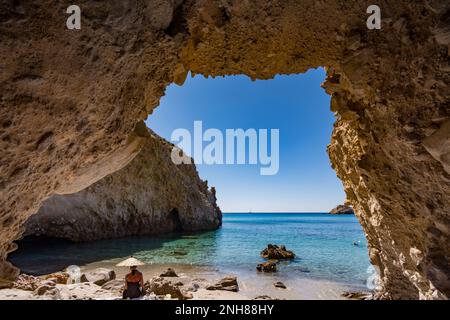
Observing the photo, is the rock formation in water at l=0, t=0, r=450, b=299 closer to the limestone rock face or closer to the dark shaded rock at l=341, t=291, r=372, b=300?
the dark shaded rock at l=341, t=291, r=372, b=300

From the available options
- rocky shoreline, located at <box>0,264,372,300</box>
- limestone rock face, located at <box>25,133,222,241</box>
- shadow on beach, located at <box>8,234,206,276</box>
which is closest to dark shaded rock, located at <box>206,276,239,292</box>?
rocky shoreline, located at <box>0,264,372,300</box>

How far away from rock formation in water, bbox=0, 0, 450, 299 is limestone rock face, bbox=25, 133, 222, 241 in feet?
63.7

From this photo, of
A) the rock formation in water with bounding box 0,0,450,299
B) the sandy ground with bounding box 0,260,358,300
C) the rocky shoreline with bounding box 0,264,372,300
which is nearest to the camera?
the rock formation in water with bounding box 0,0,450,299

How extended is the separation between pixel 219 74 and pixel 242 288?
8.27 metres

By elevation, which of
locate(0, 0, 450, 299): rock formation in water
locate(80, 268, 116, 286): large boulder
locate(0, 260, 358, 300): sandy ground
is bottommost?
locate(0, 260, 358, 300): sandy ground

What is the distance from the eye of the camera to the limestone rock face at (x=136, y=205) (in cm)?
2038

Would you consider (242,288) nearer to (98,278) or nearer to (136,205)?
(98,278)

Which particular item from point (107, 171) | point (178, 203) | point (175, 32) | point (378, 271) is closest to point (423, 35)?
point (175, 32)

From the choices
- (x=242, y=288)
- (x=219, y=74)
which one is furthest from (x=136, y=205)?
(x=219, y=74)

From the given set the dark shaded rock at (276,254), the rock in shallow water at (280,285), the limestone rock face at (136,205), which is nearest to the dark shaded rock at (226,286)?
the rock in shallow water at (280,285)

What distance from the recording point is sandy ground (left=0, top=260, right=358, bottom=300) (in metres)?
7.54

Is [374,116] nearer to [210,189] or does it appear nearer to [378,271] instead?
[378,271]

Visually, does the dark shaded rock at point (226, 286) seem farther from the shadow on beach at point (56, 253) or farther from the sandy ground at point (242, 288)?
the shadow on beach at point (56, 253)

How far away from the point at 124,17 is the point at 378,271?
6218 mm
